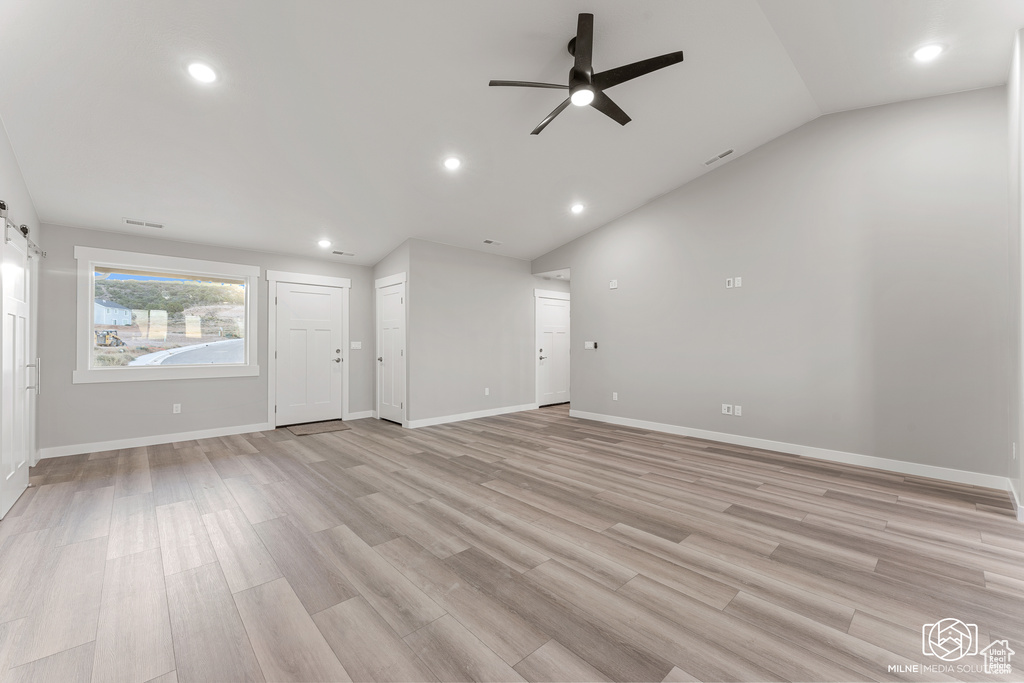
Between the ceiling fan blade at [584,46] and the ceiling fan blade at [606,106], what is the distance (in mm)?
179

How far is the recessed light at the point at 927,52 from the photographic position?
311cm

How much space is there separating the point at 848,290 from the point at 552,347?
4.67 meters

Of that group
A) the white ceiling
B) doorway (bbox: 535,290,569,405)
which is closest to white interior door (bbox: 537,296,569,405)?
doorway (bbox: 535,290,569,405)

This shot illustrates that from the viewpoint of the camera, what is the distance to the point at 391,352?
6.38m

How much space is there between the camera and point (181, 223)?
15.6 ft

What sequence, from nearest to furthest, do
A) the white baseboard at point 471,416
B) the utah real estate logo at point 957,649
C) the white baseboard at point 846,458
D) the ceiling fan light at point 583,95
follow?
the utah real estate logo at point 957,649 < the ceiling fan light at point 583,95 < the white baseboard at point 846,458 < the white baseboard at point 471,416

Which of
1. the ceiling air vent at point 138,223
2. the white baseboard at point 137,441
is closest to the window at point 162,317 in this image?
the ceiling air vent at point 138,223

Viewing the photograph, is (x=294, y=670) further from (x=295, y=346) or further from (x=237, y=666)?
(x=295, y=346)

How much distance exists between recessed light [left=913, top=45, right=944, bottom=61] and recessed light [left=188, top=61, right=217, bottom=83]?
5.20m

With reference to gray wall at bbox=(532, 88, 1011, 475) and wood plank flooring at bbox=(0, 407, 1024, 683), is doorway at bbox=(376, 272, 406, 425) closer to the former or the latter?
wood plank flooring at bbox=(0, 407, 1024, 683)

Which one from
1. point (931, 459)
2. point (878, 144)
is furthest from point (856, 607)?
point (878, 144)

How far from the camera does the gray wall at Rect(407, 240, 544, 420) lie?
5.96 m

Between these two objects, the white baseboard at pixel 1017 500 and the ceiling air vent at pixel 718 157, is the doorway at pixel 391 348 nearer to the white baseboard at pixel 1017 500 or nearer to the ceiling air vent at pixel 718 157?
the ceiling air vent at pixel 718 157
